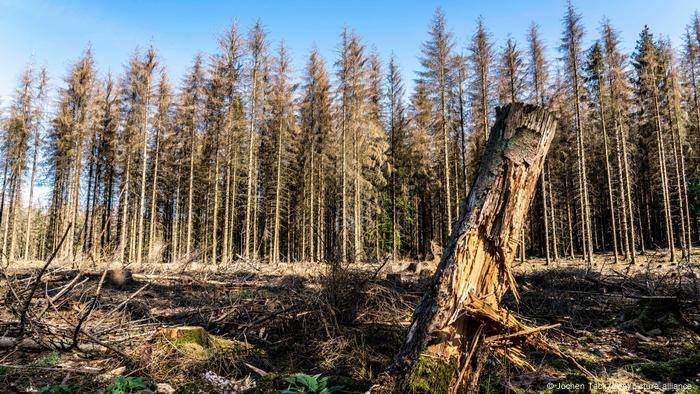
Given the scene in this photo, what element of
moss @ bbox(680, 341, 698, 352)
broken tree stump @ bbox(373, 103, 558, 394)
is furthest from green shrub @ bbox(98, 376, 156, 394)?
moss @ bbox(680, 341, 698, 352)

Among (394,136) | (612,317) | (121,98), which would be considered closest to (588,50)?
(394,136)

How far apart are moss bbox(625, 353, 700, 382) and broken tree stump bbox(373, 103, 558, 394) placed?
1.49 metres

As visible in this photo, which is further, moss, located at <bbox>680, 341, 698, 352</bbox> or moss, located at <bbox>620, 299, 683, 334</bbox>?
moss, located at <bbox>620, 299, 683, 334</bbox>

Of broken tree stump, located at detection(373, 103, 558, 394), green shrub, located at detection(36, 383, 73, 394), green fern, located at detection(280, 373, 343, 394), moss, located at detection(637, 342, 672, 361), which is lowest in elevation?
moss, located at detection(637, 342, 672, 361)

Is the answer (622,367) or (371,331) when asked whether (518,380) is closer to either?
Result: (622,367)

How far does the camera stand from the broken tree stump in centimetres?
259

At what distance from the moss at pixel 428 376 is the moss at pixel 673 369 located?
215 cm

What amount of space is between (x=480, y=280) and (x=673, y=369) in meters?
2.13

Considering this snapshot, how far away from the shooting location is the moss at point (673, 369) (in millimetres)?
3238

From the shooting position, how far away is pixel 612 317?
554cm

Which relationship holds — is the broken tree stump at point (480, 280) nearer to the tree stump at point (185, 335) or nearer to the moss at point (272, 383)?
the moss at point (272, 383)

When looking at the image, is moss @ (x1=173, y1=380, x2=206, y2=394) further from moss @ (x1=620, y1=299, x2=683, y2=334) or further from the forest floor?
moss @ (x1=620, y1=299, x2=683, y2=334)

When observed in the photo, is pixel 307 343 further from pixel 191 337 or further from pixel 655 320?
pixel 655 320

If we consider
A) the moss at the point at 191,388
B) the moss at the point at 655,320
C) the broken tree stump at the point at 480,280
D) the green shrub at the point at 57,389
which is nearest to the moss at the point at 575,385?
the broken tree stump at the point at 480,280
